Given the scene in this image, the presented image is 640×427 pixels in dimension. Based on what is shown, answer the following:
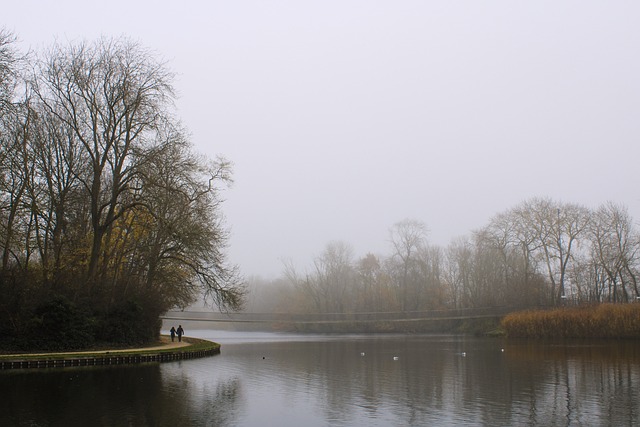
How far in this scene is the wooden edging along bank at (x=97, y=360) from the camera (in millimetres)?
23234

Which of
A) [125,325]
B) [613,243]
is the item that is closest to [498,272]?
A: [613,243]

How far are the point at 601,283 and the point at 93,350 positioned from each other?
181 ft

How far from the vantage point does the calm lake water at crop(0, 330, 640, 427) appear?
13305mm

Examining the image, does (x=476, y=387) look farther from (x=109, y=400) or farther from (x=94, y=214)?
(x=94, y=214)

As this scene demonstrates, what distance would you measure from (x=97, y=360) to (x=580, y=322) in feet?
123

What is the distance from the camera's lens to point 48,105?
31.8 meters

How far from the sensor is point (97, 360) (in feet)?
83.0

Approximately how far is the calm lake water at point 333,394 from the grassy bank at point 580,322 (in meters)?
18.1

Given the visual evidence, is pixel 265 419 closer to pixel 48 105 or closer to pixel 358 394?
pixel 358 394

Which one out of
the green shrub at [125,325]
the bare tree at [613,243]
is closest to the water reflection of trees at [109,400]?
the green shrub at [125,325]

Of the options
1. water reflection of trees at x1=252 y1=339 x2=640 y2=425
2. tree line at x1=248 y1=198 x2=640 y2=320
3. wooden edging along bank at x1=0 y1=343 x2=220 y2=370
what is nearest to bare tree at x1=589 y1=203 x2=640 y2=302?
tree line at x1=248 y1=198 x2=640 y2=320

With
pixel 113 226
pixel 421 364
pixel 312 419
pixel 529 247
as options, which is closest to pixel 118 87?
pixel 113 226

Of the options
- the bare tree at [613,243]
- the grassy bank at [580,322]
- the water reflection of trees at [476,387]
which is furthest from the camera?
the bare tree at [613,243]

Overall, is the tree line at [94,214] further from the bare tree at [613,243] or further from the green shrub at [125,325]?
the bare tree at [613,243]
